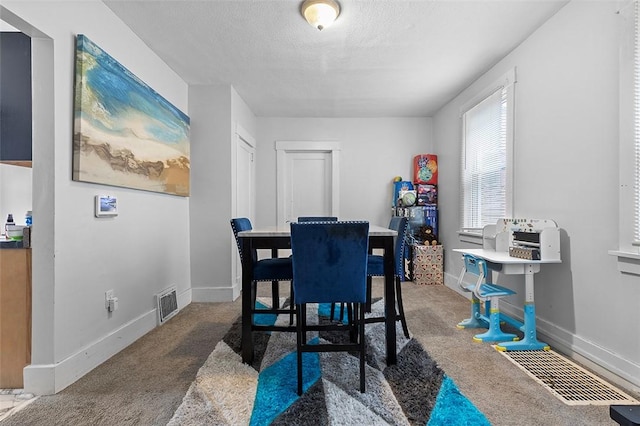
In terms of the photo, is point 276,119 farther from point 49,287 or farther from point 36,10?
point 49,287

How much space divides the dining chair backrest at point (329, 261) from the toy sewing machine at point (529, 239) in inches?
55.7

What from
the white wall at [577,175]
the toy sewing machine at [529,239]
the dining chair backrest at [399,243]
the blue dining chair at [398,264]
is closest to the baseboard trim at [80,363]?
the blue dining chair at [398,264]

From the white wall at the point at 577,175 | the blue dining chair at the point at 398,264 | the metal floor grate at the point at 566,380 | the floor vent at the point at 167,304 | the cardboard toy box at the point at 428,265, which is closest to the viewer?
the metal floor grate at the point at 566,380

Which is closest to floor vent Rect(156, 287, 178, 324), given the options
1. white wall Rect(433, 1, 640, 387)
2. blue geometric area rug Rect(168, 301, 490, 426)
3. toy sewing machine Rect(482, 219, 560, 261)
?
blue geometric area rug Rect(168, 301, 490, 426)

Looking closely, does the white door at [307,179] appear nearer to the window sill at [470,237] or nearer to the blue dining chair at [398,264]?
the window sill at [470,237]

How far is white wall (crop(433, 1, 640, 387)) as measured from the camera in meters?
1.83

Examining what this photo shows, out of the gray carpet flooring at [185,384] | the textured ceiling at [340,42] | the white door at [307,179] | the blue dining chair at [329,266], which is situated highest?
the textured ceiling at [340,42]

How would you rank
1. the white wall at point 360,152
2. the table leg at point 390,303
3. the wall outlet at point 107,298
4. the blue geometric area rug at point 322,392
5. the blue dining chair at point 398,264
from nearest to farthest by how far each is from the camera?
the blue geometric area rug at point 322,392 → the table leg at point 390,303 → the wall outlet at point 107,298 → the blue dining chair at point 398,264 → the white wall at point 360,152

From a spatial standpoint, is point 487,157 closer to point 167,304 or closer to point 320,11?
point 320,11

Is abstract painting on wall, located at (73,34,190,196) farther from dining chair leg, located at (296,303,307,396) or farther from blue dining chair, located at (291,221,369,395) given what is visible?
dining chair leg, located at (296,303,307,396)

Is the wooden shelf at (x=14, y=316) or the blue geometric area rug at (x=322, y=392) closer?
the blue geometric area rug at (x=322, y=392)

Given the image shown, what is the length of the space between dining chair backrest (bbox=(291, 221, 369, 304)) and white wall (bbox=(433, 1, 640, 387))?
5.10 feet

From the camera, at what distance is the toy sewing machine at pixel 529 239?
220cm

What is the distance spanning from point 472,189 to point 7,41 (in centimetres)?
422
